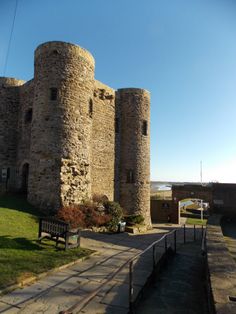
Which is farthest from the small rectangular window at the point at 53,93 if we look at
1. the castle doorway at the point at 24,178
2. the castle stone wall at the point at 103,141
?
the castle doorway at the point at 24,178

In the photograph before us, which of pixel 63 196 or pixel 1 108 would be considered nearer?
pixel 63 196

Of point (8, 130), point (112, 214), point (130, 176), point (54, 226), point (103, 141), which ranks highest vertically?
point (8, 130)

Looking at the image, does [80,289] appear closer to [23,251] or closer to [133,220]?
[23,251]

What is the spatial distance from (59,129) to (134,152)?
883cm

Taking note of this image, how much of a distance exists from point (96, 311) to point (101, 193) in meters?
15.6

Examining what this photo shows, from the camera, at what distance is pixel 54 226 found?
925 cm

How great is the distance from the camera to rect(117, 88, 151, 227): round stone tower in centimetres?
2244

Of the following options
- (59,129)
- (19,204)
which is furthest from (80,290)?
(59,129)

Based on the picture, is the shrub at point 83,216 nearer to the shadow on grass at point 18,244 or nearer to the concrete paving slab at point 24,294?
the shadow on grass at point 18,244

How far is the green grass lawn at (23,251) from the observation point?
243 inches

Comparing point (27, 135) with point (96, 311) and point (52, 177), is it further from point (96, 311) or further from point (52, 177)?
point (96, 311)

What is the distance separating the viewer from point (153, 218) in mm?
30016

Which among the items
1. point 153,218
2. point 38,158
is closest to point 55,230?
point 38,158

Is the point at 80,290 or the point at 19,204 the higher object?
the point at 19,204
